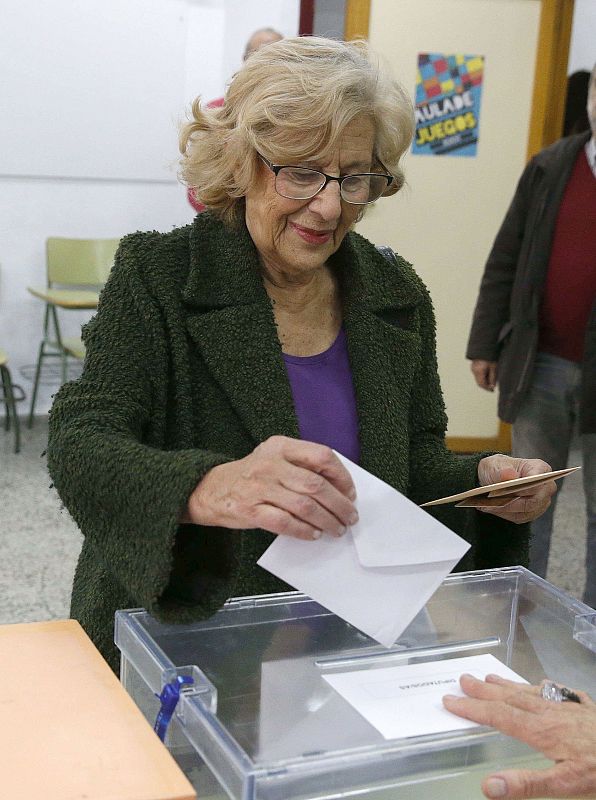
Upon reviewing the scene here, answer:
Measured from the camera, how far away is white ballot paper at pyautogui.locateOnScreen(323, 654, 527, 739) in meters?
1.01

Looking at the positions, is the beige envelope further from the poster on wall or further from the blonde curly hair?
the poster on wall

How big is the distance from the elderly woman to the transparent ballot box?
73mm

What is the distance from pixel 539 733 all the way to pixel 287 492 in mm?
347


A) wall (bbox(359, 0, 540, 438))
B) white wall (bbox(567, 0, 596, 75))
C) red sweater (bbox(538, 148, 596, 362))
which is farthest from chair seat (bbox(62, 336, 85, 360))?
white wall (bbox(567, 0, 596, 75))

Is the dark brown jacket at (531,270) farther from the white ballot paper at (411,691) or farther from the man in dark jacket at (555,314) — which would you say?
the white ballot paper at (411,691)

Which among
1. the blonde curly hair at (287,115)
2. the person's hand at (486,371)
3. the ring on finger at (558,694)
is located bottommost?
the person's hand at (486,371)

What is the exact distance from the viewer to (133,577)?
47.6 inches

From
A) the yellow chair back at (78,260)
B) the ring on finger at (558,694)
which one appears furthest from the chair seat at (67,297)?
the ring on finger at (558,694)

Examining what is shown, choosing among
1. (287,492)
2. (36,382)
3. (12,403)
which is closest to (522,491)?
(287,492)

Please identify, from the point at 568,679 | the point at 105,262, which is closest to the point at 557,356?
the point at 568,679

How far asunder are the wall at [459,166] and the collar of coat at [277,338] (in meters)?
3.27

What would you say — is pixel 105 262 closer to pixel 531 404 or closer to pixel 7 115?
pixel 7 115

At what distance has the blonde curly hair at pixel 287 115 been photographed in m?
1.49

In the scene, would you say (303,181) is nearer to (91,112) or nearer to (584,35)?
(91,112)
